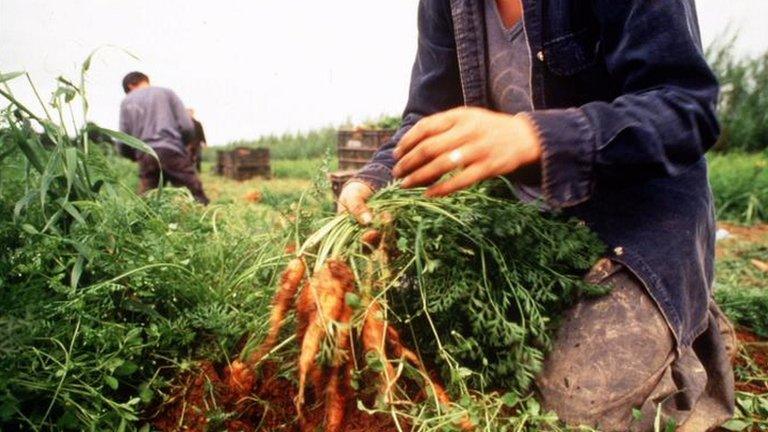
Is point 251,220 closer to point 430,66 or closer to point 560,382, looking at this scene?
point 430,66

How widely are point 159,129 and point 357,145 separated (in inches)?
129

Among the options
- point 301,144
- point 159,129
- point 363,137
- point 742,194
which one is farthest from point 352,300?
point 301,144

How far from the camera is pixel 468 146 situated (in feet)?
3.24

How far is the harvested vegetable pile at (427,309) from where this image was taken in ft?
3.83

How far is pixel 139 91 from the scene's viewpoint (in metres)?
6.32

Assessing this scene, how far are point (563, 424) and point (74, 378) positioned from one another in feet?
3.87

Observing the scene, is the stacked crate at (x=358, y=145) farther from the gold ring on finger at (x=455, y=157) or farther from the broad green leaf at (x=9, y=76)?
the gold ring on finger at (x=455, y=157)

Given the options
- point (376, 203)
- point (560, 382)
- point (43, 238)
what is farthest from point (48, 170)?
point (560, 382)

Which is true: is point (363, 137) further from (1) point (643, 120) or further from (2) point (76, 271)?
(1) point (643, 120)

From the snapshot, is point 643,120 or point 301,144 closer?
point 643,120

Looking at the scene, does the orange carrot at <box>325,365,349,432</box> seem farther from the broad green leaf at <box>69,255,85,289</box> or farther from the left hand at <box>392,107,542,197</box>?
the broad green leaf at <box>69,255,85,289</box>

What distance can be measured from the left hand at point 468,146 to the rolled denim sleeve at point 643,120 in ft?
0.17

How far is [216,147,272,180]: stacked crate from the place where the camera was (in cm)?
1316

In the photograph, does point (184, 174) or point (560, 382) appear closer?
point (560, 382)
